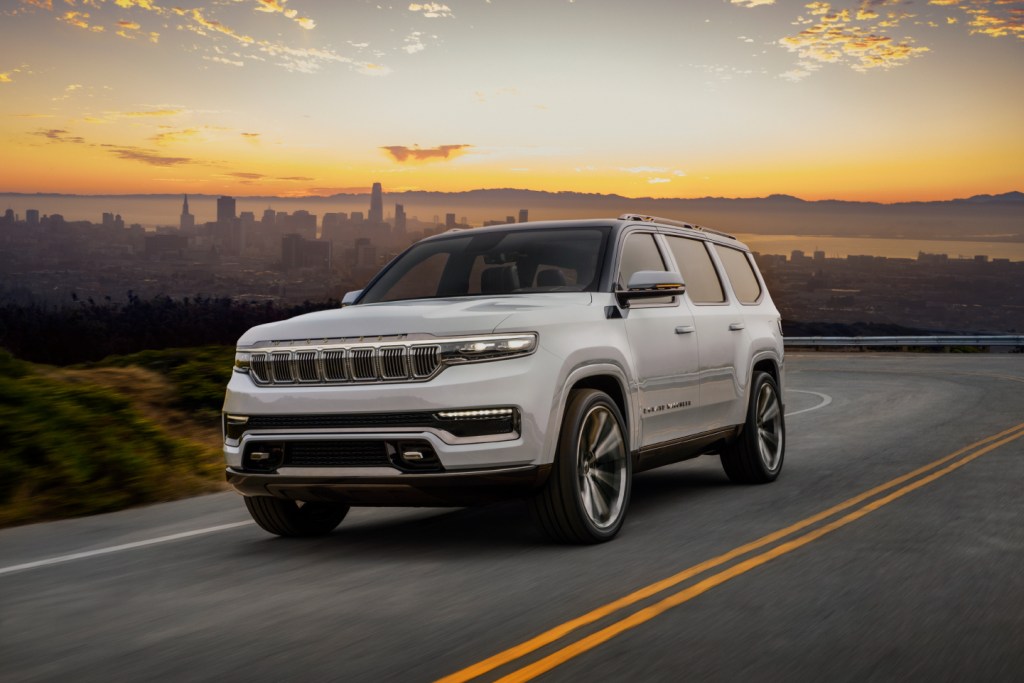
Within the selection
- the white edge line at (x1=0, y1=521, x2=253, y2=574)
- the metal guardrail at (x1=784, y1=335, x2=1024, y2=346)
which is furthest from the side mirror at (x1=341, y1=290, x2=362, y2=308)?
the metal guardrail at (x1=784, y1=335, x2=1024, y2=346)

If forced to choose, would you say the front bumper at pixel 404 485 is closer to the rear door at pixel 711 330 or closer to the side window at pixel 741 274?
the rear door at pixel 711 330

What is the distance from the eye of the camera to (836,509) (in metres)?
9.05

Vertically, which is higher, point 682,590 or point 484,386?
point 484,386

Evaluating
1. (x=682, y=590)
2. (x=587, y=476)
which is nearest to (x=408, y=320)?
(x=587, y=476)

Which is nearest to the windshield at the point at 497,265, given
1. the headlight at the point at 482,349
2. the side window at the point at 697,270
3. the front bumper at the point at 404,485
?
the side window at the point at 697,270

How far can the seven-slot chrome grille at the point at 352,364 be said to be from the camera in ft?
22.5

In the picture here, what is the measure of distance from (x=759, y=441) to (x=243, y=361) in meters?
4.84

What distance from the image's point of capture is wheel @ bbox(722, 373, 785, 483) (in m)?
10.3

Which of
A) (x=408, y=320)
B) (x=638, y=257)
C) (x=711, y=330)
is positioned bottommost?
(x=711, y=330)

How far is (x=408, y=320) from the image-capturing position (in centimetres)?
700

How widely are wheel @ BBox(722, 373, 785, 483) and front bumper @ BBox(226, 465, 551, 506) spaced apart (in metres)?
3.76

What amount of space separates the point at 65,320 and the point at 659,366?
15208 mm

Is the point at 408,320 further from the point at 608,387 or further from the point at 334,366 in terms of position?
the point at 608,387

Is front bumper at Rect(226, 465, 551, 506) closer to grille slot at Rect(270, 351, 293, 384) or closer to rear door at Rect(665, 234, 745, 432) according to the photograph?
grille slot at Rect(270, 351, 293, 384)
